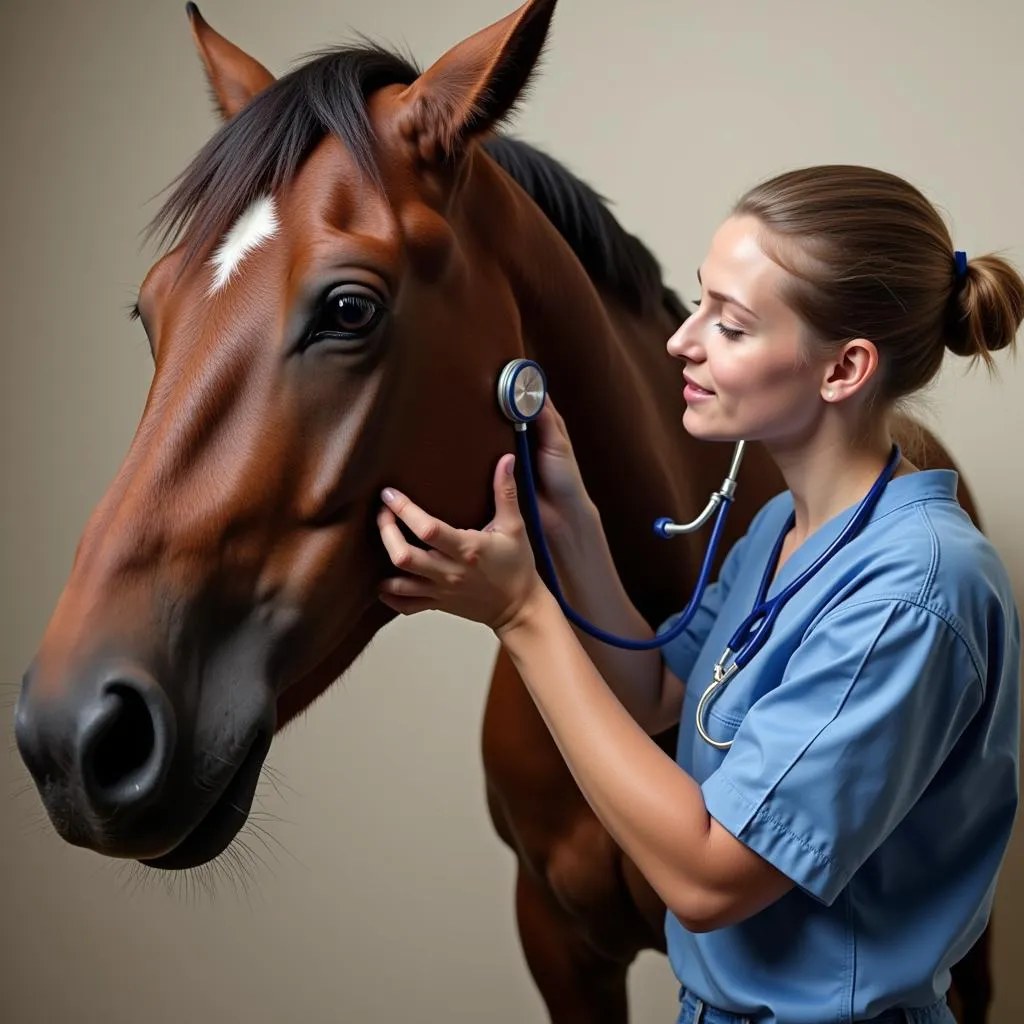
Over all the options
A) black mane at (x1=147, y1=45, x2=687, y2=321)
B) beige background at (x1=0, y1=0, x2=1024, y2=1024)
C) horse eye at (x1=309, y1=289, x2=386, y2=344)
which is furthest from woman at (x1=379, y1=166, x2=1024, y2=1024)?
beige background at (x1=0, y1=0, x2=1024, y2=1024)

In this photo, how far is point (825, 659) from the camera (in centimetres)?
80

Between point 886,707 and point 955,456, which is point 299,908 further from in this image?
point 886,707

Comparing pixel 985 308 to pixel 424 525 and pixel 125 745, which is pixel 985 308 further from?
pixel 125 745

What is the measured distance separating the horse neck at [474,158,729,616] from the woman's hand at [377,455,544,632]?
0.19 m

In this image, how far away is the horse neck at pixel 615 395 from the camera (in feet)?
3.35

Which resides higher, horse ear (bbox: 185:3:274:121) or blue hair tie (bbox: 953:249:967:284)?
horse ear (bbox: 185:3:274:121)

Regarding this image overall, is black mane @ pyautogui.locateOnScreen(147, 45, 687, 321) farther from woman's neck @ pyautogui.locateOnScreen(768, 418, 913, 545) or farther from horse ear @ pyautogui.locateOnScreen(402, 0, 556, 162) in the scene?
woman's neck @ pyautogui.locateOnScreen(768, 418, 913, 545)

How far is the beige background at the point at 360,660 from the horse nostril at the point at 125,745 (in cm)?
126

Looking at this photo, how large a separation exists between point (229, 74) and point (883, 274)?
0.67 metres

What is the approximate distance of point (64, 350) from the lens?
2.22 meters

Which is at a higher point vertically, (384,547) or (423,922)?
(384,547)

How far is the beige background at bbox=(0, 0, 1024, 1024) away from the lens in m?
1.89

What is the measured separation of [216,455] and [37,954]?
6.56ft

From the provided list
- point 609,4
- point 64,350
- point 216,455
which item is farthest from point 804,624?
point 64,350
